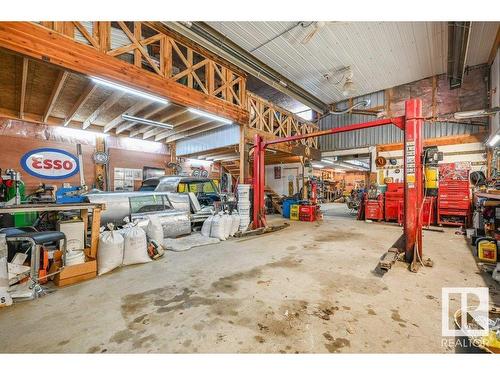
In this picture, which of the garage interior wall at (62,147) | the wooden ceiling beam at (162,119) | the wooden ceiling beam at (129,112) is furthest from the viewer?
the wooden ceiling beam at (162,119)

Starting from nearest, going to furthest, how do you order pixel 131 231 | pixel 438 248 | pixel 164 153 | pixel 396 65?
1. pixel 131 231
2. pixel 438 248
3. pixel 396 65
4. pixel 164 153

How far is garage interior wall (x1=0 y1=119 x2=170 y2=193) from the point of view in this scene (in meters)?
6.11

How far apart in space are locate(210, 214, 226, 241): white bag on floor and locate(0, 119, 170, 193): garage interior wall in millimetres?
5161

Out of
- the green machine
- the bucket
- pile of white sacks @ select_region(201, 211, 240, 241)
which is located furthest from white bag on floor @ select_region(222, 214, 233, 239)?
the green machine

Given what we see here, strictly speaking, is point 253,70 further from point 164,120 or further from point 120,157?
point 120,157

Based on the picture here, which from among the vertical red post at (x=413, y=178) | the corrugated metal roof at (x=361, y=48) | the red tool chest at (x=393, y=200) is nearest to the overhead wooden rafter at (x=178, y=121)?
the corrugated metal roof at (x=361, y=48)

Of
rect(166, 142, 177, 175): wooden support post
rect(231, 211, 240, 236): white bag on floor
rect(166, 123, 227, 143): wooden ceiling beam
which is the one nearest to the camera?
rect(231, 211, 240, 236): white bag on floor

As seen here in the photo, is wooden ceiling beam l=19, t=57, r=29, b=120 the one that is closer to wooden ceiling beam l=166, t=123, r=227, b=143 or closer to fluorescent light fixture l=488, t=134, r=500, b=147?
wooden ceiling beam l=166, t=123, r=227, b=143

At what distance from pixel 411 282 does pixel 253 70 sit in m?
6.77

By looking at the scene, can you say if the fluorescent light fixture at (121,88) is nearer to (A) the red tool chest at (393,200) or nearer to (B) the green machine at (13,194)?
(B) the green machine at (13,194)

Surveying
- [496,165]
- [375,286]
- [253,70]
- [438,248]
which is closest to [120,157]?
[253,70]

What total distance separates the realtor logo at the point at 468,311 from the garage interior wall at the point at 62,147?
928cm

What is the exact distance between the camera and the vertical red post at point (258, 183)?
20.3ft
